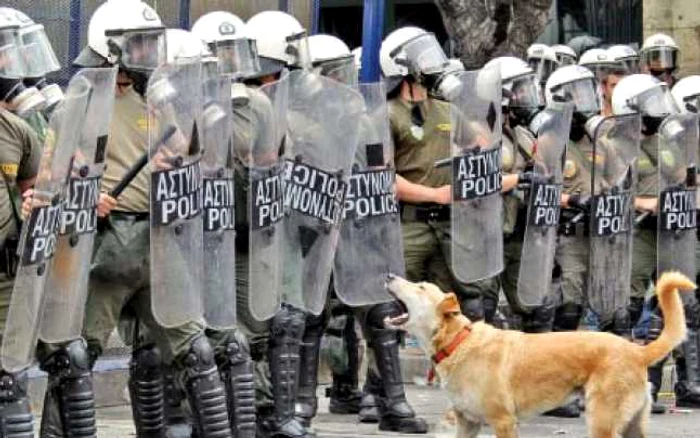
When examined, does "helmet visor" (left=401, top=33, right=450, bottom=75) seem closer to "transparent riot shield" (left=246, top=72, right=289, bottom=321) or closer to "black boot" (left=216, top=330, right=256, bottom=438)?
"transparent riot shield" (left=246, top=72, right=289, bottom=321)

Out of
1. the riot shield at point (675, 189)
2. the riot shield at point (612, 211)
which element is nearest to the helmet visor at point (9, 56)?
the riot shield at point (612, 211)

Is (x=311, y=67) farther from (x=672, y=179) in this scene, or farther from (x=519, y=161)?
(x=672, y=179)

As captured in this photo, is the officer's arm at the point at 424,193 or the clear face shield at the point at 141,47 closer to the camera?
the clear face shield at the point at 141,47

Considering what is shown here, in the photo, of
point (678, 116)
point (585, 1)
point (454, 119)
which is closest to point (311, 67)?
point (454, 119)

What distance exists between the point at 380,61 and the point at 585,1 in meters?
9.26

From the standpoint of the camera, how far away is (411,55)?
10.8 meters

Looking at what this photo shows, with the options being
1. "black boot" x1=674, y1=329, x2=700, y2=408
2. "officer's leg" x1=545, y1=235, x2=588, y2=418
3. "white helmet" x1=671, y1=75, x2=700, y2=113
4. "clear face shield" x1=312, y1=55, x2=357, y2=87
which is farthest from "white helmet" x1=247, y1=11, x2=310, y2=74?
"black boot" x1=674, y1=329, x2=700, y2=408

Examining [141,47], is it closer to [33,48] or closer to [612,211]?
[33,48]

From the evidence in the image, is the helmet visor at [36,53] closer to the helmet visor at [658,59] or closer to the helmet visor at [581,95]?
the helmet visor at [581,95]

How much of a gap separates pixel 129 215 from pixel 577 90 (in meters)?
3.80

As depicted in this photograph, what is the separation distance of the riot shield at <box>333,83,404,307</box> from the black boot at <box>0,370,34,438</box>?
278 centimetres

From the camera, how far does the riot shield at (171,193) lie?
8297 millimetres

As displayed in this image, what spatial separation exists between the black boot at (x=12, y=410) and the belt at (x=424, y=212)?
3.47 meters

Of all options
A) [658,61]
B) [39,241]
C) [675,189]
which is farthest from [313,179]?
[658,61]
